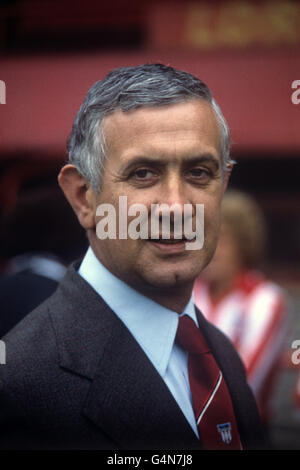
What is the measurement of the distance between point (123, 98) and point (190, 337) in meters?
0.40

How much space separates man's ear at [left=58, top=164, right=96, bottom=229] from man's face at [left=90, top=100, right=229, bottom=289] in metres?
0.03

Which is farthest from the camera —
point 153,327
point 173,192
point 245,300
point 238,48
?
point 238,48

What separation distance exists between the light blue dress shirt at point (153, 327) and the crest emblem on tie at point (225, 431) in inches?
2.2

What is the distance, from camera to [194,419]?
96 centimetres

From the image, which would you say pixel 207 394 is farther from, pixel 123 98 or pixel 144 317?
pixel 123 98

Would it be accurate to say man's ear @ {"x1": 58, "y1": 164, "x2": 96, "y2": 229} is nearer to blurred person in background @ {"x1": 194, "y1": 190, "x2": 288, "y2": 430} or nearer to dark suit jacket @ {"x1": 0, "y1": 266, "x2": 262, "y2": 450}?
dark suit jacket @ {"x1": 0, "y1": 266, "x2": 262, "y2": 450}

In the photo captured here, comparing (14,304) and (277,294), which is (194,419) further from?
(277,294)

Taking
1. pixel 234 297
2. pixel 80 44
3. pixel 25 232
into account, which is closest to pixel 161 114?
pixel 25 232

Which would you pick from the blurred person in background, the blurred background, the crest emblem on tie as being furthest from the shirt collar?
the blurred background

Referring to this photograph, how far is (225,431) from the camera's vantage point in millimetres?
989

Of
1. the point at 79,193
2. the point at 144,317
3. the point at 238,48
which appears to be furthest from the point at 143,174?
the point at 238,48

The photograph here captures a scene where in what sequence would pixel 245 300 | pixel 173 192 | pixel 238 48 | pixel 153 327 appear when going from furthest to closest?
pixel 238 48 → pixel 245 300 → pixel 153 327 → pixel 173 192

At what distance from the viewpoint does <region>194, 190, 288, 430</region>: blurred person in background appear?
2.24 metres

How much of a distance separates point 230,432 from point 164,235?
1.16 ft
